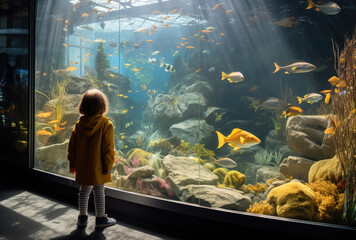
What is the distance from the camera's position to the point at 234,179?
322 centimetres

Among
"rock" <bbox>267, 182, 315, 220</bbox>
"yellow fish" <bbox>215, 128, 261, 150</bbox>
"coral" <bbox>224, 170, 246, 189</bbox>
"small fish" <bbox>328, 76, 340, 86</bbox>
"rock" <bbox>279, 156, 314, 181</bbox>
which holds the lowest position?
"coral" <bbox>224, 170, 246, 189</bbox>

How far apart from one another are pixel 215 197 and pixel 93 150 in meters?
1.49

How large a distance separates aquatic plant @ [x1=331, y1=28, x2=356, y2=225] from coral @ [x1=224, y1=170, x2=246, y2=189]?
3.81ft

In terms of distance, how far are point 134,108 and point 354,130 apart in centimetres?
313

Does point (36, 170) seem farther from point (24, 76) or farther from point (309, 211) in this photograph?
point (309, 211)

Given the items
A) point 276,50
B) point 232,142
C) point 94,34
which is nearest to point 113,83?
point 94,34

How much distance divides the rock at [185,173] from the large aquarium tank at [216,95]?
18 millimetres

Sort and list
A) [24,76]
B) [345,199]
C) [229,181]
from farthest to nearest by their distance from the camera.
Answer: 1. [24,76]
2. [229,181]
3. [345,199]

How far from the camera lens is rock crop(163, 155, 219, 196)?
3.12 metres

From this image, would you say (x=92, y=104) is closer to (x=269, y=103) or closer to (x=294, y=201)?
(x=269, y=103)

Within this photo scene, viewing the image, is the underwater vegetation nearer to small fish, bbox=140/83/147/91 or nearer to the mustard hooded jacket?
the mustard hooded jacket

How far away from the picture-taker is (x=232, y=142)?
2975 mm

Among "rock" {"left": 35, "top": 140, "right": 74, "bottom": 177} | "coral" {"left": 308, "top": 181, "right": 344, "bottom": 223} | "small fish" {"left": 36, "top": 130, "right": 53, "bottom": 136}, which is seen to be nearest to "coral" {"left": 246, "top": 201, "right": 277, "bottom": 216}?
"coral" {"left": 308, "top": 181, "right": 344, "bottom": 223}

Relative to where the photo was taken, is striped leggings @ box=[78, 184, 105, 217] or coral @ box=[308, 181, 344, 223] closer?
coral @ box=[308, 181, 344, 223]
